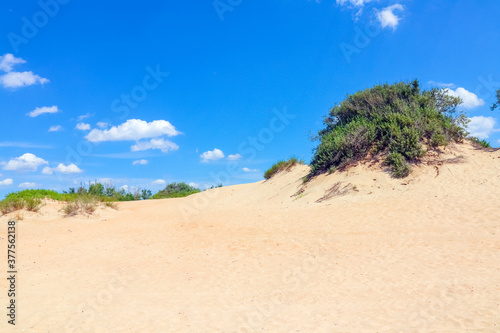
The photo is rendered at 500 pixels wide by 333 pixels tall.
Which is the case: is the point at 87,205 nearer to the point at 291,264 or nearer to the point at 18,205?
the point at 18,205

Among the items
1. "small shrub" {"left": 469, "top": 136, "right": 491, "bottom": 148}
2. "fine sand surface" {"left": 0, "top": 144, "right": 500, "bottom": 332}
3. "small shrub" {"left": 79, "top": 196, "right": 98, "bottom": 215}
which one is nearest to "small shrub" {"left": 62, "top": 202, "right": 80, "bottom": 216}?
"small shrub" {"left": 79, "top": 196, "right": 98, "bottom": 215}

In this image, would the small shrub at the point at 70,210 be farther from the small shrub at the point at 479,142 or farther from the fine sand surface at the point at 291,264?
the small shrub at the point at 479,142

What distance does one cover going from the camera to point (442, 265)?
810cm

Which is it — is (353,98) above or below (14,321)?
above

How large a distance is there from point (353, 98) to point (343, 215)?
38.0ft

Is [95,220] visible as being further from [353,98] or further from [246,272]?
[353,98]

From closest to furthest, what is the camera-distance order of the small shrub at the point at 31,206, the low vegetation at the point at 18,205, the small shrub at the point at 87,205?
the low vegetation at the point at 18,205 < the small shrub at the point at 31,206 < the small shrub at the point at 87,205

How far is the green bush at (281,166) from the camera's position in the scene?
27.4 metres


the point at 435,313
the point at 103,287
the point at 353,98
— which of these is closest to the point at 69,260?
the point at 103,287

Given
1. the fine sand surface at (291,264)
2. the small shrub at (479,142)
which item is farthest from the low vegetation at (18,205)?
the small shrub at (479,142)

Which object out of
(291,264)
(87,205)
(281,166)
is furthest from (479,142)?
(87,205)

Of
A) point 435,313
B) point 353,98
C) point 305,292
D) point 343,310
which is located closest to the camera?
point 435,313

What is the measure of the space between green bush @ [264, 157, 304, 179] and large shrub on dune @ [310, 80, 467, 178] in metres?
4.58

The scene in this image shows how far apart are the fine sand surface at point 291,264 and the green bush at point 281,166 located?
976cm
